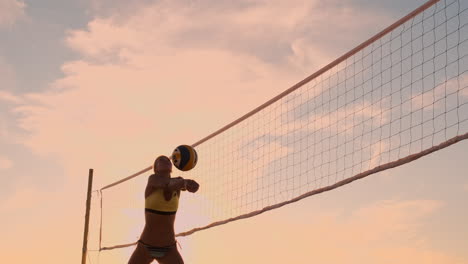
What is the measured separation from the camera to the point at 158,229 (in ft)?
20.3

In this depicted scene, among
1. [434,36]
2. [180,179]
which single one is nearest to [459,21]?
[434,36]

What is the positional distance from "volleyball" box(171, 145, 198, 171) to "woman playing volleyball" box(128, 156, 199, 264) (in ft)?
1.77

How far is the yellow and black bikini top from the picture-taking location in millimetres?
6180

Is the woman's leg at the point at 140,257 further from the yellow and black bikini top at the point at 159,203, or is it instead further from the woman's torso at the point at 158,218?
the yellow and black bikini top at the point at 159,203

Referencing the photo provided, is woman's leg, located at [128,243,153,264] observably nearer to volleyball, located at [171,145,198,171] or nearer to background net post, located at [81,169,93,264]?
volleyball, located at [171,145,198,171]

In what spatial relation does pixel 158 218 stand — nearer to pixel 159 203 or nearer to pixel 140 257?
pixel 159 203

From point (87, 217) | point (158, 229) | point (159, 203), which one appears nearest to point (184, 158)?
point (159, 203)

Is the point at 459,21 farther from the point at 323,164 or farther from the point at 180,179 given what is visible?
the point at 180,179

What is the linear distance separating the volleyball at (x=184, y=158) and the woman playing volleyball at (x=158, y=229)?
54 centimetres

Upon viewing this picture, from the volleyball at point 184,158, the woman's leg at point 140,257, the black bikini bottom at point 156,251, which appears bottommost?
the woman's leg at point 140,257

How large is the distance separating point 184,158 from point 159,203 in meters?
0.76

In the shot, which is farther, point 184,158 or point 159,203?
point 184,158

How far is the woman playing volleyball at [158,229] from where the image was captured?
6.14 metres

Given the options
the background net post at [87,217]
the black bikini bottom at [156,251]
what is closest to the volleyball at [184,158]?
the black bikini bottom at [156,251]
